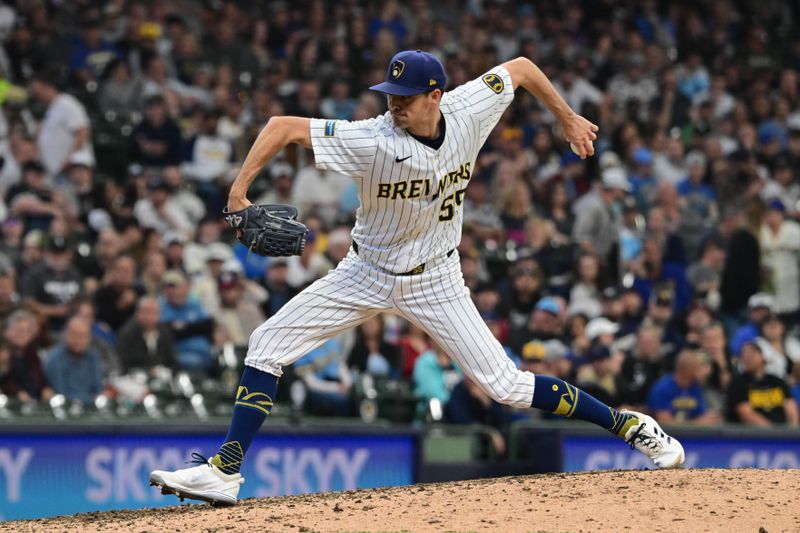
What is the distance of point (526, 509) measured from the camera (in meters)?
6.10

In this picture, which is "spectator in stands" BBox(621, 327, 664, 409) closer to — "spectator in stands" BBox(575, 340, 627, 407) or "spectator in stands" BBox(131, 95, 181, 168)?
"spectator in stands" BBox(575, 340, 627, 407)

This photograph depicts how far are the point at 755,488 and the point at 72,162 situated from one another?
7933mm

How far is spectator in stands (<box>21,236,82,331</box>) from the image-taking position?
1109 cm

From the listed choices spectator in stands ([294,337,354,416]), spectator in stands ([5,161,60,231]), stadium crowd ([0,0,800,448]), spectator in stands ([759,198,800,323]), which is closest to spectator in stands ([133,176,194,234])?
stadium crowd ([0,0,800,448])

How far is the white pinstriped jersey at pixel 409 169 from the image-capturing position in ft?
20.2

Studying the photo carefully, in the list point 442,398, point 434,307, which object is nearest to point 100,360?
point 442,398

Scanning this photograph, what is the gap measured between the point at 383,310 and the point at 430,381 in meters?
4.59

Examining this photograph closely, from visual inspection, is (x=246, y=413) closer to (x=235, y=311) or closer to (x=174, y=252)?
(x=235, y=311)

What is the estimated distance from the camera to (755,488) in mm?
6461

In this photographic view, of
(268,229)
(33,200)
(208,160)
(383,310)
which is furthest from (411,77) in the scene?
(208,160)

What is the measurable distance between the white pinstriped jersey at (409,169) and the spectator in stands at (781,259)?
8158mm

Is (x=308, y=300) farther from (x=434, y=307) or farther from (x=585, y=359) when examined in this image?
(x=585, y=359)

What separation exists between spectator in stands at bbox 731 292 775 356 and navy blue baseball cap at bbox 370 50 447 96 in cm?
687

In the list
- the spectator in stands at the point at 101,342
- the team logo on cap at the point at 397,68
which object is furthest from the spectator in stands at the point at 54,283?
the team logo on cap at the point at 397,68
